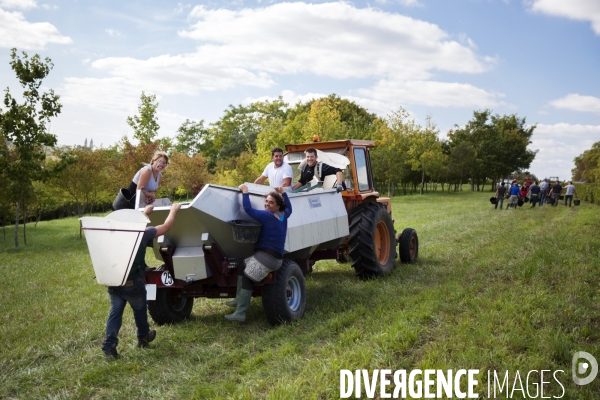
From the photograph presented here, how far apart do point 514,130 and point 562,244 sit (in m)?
53.5

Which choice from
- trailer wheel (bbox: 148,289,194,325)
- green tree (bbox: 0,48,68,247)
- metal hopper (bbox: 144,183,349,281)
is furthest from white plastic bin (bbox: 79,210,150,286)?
green tree (bbox: 0,48,68,247)

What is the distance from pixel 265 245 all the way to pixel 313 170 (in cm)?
278

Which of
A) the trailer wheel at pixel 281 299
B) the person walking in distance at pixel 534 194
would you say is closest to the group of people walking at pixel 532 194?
the person walking in distance at pixel 534 194

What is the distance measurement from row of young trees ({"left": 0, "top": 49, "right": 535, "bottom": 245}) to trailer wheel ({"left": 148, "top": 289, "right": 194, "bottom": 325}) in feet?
4.33

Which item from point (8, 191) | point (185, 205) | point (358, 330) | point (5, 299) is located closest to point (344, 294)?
point (358, 330)

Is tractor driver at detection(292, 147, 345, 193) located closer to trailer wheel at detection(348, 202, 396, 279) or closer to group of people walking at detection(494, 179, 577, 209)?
trailer wheel at detection(348, 202, 396, 279)

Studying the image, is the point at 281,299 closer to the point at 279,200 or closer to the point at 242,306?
the point at 242,306

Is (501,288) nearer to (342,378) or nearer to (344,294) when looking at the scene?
(344,294)

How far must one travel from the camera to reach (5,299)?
9164 mm

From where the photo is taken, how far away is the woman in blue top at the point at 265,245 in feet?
19.9

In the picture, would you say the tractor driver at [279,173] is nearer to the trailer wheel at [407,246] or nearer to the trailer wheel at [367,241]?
the trailer wheel at [367,241]

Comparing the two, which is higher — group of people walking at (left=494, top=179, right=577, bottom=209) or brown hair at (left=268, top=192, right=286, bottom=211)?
brown hair at (left=268, top=192, right=286, bottom=211)

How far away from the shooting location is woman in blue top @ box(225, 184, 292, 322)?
605 cm

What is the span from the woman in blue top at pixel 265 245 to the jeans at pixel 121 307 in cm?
104
